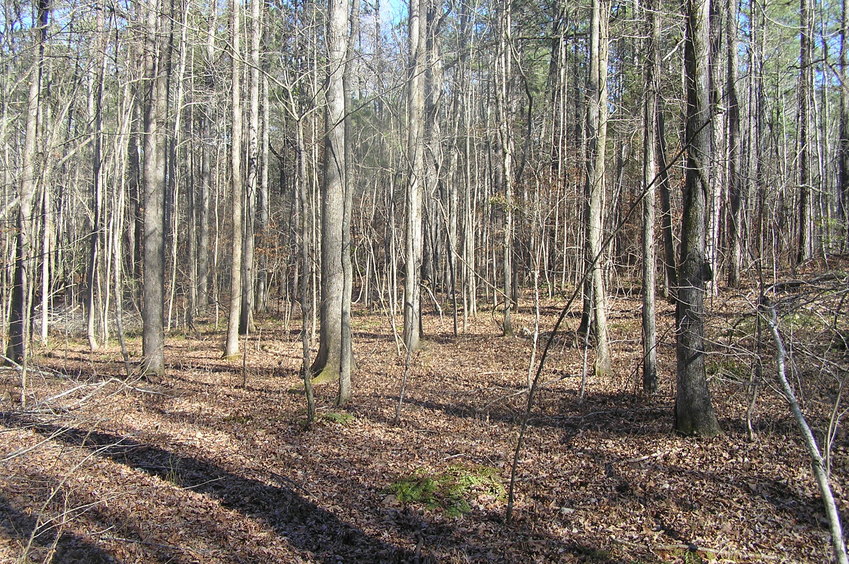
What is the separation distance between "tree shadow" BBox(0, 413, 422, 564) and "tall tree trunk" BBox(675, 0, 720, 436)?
3.67 meters

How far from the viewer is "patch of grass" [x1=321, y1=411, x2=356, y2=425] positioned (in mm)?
8312

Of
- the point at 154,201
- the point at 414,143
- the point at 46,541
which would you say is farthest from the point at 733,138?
the point at 46,541

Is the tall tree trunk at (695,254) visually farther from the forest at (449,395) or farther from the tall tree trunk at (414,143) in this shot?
the tall tree trunk at (414,143)

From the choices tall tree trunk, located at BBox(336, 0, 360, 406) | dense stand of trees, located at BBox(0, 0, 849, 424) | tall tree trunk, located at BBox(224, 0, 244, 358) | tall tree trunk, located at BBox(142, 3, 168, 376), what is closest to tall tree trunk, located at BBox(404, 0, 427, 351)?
dense stand of trees, located at BBox(0, 0, 849, 424)

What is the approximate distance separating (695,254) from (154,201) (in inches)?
384

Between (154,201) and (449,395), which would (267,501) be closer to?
(449,395)

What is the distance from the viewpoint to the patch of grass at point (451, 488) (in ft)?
18.5

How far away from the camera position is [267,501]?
6012 mm

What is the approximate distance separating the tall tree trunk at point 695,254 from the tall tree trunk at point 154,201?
30.7ft

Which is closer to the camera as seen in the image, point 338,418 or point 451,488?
point 451,488

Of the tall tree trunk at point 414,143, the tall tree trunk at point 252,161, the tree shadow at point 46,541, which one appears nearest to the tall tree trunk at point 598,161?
the tall tree trunk at point 414,143

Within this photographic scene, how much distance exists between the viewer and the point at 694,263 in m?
6.27

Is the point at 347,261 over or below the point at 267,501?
over

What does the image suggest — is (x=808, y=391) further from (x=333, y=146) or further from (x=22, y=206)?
(x=22, y=206)
